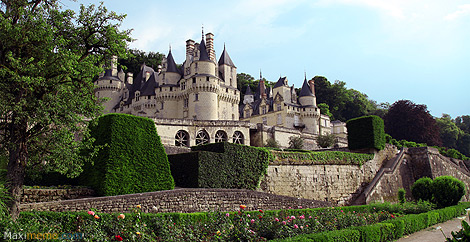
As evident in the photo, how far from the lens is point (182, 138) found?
36031 millimetres

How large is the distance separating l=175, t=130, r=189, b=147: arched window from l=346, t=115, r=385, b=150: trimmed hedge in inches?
598

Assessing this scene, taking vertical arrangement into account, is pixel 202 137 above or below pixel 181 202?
above

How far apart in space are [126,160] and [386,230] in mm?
9096

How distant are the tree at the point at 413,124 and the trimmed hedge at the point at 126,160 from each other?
49.7 meters

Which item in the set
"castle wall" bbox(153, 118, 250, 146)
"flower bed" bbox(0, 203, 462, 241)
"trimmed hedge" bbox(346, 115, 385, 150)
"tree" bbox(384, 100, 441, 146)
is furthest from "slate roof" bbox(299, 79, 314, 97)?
"flower bed" bbox(0, 203, 462, 241)

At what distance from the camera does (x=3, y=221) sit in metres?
6.91

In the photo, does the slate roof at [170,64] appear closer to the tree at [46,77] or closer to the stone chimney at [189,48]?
the stone chimney at [189,48]

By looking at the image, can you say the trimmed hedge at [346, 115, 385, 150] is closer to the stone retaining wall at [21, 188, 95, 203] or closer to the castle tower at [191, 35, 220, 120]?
the castle tower at [191, 35, 220, 120]

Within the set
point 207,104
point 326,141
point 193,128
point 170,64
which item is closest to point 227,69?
point 170,64

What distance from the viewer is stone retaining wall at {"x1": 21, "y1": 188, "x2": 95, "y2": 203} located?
434 inches

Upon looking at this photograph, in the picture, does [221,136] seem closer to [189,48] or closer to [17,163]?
[189,48]

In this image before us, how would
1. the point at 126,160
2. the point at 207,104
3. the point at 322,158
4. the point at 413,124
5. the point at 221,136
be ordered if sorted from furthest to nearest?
the point at 413,124 < the point at 207,104 < the point at 221,136 < the point at 322,158 < the point at 126,160

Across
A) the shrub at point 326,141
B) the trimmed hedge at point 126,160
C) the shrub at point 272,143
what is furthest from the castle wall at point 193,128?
the trimmed hedge at point 126,160

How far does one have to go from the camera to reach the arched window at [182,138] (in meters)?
35.7
